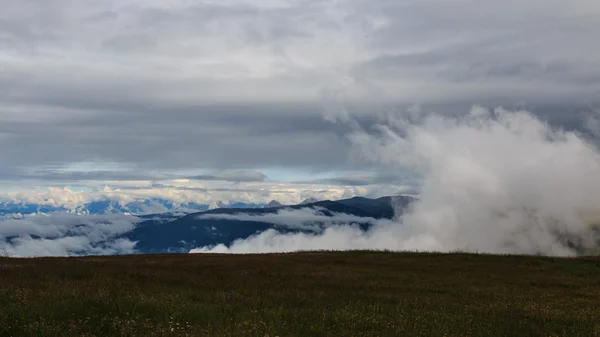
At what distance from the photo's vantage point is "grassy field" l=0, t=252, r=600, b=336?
14500 mm

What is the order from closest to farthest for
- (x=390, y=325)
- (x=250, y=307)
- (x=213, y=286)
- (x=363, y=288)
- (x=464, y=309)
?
(x=390, y=325)
(x=250, y=307)
(x=464, y=309)
(x=213, y=286)
(x=363, y=288)

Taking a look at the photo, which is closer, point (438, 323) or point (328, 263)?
point (438, 323)

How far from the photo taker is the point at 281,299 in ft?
68.2

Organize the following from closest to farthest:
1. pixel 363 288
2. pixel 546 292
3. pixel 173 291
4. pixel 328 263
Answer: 1. pixel 173 291
2. pixel 363 288
3. pixel 546 292
4. pixel 328 263

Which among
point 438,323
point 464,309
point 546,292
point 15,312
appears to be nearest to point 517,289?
point 546,292

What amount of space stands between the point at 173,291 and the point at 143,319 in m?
6.68

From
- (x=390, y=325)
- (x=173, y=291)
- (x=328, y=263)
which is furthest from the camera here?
(x=328, y=263)

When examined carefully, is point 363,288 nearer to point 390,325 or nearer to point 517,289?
point 517,289

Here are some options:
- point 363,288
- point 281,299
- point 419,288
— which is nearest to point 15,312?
point 281,299

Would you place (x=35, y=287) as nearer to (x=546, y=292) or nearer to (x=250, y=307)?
(x=250, y=307)

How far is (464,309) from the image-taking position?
20312mm

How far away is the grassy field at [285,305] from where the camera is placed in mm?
14500

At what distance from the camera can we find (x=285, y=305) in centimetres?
1942

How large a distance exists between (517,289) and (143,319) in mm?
22339
